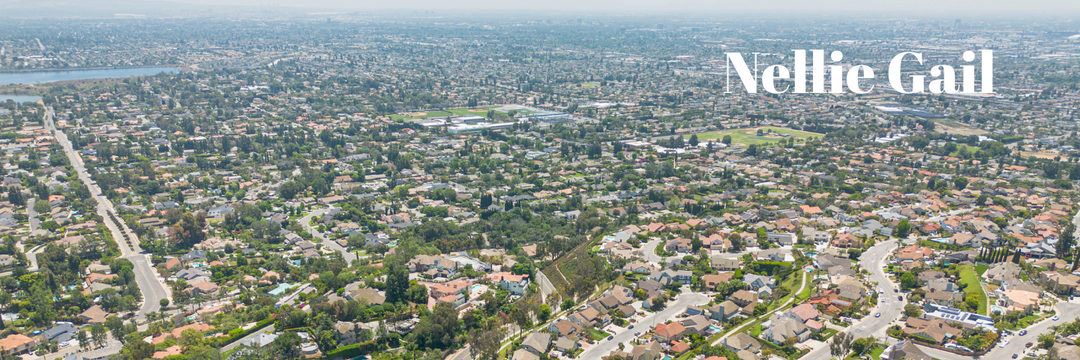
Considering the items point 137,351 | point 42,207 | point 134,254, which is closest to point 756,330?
point 137,351

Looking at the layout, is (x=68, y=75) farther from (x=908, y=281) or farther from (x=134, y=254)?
(x=908, y=281)

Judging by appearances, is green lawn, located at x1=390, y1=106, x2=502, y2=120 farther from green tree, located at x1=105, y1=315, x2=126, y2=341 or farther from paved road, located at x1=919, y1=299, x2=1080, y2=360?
paved road, located at x1=919, y1=299, x2=1080, y2=360

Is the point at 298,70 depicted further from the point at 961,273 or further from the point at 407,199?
the point at 961,273

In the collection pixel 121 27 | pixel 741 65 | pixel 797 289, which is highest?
pixel 121 27

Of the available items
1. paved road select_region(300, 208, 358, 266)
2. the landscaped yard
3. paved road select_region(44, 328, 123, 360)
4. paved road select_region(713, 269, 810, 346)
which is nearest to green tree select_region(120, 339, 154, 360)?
paved road select_region(44, 328, 123, 360)

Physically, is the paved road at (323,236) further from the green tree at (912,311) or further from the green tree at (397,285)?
the green tree at (912,311)

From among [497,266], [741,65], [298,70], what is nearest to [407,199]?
[497,266]
